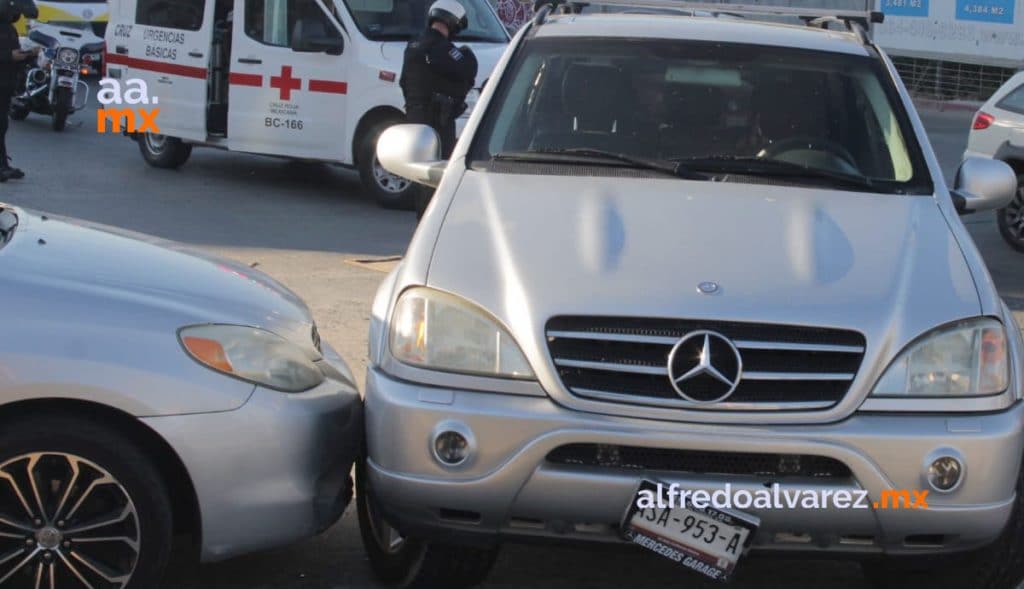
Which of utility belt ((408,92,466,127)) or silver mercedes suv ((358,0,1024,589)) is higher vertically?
silver mercedes suv ((358,0,1024,589))

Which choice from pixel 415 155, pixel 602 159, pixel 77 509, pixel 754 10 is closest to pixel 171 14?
pixel 754 10

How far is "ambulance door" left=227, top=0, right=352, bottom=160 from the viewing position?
13188 mm

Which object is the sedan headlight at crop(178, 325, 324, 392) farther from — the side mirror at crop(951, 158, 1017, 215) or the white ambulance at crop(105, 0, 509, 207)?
the white ambulance at crop(105, 0, 509, 207)

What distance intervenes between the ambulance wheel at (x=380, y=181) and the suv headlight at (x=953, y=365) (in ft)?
29.3

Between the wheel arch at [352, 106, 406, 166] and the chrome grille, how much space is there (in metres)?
9.07

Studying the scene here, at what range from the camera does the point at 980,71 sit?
25312 mm

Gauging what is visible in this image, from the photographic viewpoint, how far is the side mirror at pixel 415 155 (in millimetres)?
5375

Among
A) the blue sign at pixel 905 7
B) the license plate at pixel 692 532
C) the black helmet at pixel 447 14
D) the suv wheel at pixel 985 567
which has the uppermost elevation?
the black helmet at pixel 447 14

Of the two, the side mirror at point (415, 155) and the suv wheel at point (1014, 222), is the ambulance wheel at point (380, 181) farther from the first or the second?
the side mirror at point (415, 155)

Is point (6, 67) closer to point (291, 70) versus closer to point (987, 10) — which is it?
point (291, 70)

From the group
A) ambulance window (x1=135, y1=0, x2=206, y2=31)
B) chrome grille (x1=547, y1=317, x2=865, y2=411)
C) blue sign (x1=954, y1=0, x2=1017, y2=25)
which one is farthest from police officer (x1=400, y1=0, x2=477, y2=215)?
blue sign (x1=954, y1=0, x2=1017, y2=25)

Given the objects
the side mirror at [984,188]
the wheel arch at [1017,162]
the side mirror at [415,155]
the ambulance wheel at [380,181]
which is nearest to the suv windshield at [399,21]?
the ambulance wheel at [380,181]

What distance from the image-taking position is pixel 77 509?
4117mm

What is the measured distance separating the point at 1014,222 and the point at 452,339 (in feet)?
29.5
